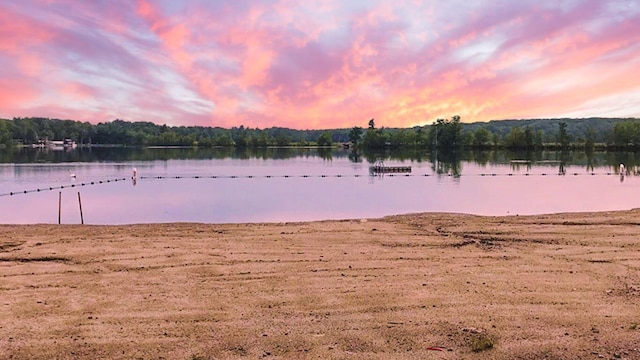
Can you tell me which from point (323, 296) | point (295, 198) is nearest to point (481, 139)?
point (295, 198)

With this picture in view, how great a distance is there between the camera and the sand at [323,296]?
23.0 feet

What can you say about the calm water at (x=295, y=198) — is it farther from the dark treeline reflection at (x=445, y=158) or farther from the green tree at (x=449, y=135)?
the green tree at (x=449, y=135)

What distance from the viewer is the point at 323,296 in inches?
363

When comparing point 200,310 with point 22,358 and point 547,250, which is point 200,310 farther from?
point 547,250

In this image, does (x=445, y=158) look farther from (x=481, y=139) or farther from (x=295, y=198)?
(x=295, y=198)

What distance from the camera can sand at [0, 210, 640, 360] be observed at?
277 inches

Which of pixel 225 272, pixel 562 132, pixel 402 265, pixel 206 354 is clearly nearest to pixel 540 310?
pixel 402 265

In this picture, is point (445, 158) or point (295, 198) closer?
point (295, 198)

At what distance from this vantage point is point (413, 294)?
9281 mm

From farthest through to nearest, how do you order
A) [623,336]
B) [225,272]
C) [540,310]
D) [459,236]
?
[459,236] → [225,272] → [540,310] → [623,336]

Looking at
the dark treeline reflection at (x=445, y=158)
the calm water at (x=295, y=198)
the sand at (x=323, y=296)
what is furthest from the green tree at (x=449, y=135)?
the sand at (x=323, y=296)

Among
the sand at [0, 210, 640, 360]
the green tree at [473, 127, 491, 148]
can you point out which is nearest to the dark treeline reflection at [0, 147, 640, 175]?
the green tree at [473, 127, 491, 148]

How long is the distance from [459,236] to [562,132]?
14451cm

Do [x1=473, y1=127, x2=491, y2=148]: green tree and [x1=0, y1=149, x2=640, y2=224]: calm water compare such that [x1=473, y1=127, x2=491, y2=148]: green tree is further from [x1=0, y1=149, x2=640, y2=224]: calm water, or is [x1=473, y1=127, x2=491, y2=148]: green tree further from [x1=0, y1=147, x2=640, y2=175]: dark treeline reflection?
[x1=0, y1=149, x2=640, y2=224]: calm water
